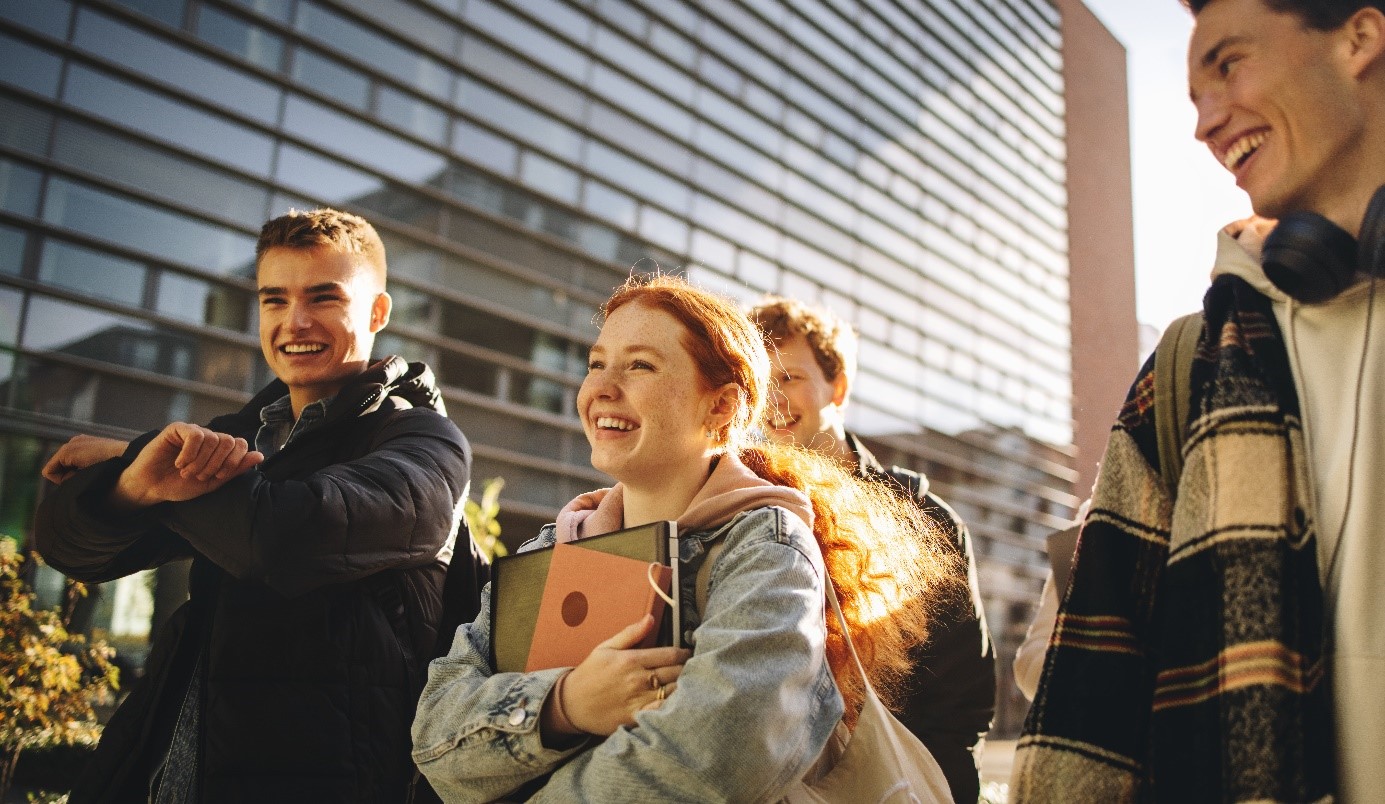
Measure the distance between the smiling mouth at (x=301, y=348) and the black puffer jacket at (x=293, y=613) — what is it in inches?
9.0

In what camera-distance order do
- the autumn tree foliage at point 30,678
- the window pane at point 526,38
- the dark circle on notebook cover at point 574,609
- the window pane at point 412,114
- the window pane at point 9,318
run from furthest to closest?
1. the window pane at point 526,38
2. the window pane at point 412,114
3. the window pane at point 9,318
4. the autumn tree foliage at point 30,678
5. the dark circle on notebook cover at point 574,609

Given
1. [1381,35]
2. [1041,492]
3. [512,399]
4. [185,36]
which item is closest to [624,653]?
[1381,35]

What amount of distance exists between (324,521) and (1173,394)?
152 centimetres

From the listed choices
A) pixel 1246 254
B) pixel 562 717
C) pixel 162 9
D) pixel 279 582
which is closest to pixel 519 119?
pixel 162 9

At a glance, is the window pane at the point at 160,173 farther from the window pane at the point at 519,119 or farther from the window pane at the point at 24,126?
the window pane at the point at 519,119

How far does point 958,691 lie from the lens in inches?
112

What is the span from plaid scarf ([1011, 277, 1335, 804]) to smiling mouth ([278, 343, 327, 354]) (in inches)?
73.9

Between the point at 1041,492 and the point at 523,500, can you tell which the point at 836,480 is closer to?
the point at 523,500

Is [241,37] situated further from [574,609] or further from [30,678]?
[574,609]

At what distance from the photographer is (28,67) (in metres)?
11.8

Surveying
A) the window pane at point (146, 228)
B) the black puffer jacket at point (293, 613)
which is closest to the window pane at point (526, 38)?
the window pane at point (146, 228)

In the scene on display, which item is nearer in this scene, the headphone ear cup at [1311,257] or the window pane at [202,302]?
the headphone ear cup at [1311,257]

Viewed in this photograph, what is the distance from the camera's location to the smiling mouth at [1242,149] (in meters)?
1.42

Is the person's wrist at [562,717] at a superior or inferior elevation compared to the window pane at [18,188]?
inferior
